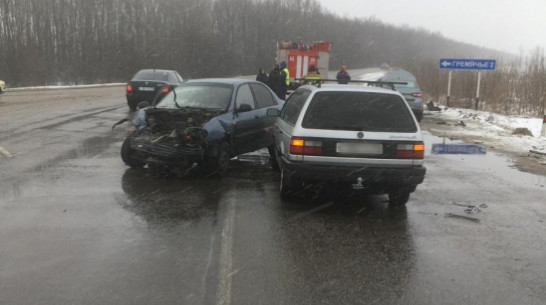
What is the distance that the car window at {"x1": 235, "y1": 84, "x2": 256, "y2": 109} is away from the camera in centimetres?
831

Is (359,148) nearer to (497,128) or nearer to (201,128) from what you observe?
(201,128)

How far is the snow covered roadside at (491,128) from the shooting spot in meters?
13.1

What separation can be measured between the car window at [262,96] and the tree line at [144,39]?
15726 millimetres

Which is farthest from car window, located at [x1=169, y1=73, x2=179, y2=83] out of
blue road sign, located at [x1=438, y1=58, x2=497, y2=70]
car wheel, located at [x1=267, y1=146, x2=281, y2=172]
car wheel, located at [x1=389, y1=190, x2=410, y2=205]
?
car wheel, located at [x1=389, y1=190, x2=410, y2=205]

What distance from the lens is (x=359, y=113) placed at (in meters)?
5.96

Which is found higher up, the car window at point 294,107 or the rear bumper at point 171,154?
the car window at point 294,107

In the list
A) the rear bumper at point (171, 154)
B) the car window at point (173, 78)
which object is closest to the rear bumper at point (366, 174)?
the rear bumper at point (171, 154)

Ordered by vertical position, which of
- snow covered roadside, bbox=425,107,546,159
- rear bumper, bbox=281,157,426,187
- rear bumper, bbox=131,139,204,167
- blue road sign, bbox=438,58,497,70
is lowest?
snow covered roadside, bbox=425,107,546,159

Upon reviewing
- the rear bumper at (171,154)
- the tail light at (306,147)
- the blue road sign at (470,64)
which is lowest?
the rear bumper at (171,154)

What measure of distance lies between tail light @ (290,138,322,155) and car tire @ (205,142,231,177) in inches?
80.3

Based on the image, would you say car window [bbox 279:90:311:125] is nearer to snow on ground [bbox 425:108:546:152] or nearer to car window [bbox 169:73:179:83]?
snow on ground [bbox 425:108:546:152]

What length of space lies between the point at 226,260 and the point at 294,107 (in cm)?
311

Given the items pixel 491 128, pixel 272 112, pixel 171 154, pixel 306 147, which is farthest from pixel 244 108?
pixel 491 128

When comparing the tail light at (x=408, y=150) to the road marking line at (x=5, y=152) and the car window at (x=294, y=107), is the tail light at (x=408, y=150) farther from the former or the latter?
the road marking line at (x=5, y=152)
